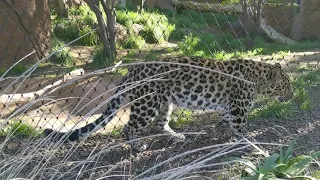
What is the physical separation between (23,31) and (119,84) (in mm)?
4689

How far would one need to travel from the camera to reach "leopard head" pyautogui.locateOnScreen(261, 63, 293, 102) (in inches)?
196

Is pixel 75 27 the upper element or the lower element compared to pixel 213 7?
upper

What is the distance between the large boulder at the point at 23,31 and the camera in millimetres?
8719

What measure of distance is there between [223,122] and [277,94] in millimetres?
647

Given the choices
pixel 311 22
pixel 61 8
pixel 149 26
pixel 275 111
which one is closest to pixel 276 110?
pixel 275 111

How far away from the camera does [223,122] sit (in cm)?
487

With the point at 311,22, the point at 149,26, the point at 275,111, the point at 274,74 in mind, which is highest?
the point at 274,74

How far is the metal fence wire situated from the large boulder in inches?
0.8

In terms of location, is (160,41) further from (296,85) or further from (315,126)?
(315,126)

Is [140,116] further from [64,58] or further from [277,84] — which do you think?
[64,58]

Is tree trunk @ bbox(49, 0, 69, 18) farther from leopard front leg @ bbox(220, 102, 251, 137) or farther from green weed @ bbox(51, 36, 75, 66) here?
leopard front leg @ bbox(220, 102, 251, 137)

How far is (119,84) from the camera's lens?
4.84 meters

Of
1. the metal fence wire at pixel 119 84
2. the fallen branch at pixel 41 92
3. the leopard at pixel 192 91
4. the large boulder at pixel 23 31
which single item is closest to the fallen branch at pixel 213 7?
the metal fence wire at pixel 119 84

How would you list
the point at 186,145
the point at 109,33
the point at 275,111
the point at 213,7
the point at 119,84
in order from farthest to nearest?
1. the point at 213,7
2. the point at 109,33
3. the point at 275,111
4. the point at 119,84
5. the point at 186,145
